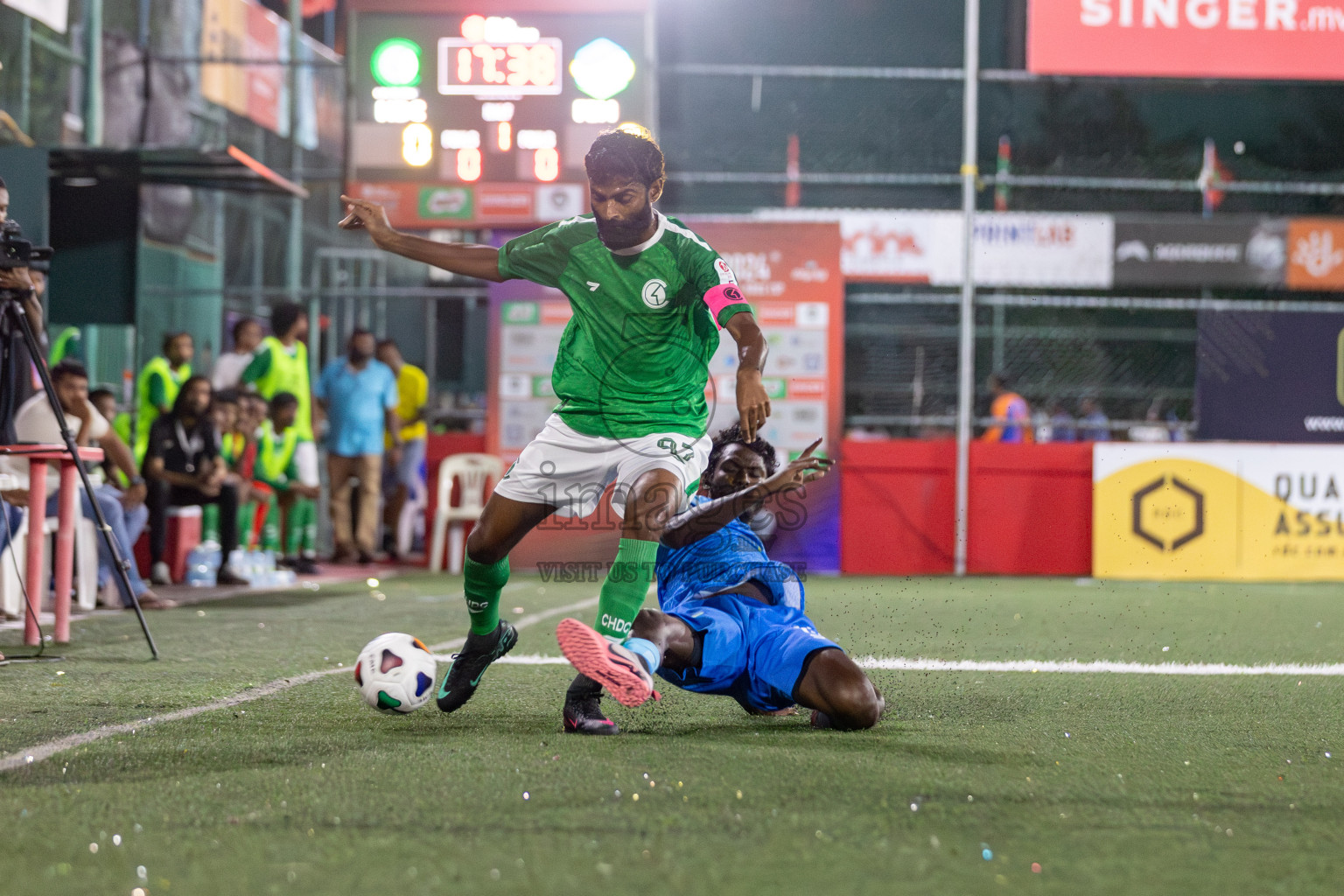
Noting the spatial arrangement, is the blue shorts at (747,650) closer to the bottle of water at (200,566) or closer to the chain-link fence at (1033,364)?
the bottle of water at (200,566)

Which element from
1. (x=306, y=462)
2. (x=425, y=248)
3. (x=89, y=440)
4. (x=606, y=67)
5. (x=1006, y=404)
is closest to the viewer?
(x=425, y=248)

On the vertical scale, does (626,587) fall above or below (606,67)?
below

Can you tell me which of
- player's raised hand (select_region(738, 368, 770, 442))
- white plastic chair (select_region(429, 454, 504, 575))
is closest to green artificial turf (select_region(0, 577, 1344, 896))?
player's raised hand (select_region(738, 368, 770, 442))

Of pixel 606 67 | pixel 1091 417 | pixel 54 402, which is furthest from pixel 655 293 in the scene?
pixel 1091 417

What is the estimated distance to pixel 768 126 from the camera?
1767cm

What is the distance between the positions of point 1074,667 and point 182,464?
20.3 ft

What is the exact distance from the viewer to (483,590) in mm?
4277

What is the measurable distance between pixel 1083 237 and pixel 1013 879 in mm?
11829

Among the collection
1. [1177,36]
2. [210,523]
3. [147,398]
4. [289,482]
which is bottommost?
[210,523]

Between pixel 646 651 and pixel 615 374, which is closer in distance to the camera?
pixel 646 651

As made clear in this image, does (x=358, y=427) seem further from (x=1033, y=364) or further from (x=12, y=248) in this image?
(x=1033, y=364)

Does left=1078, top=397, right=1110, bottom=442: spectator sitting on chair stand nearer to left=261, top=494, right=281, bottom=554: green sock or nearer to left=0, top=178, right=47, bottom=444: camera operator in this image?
left=261, top=494, right=281, bottom=554: green sock

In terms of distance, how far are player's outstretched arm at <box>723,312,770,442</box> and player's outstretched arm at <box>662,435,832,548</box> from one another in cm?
15

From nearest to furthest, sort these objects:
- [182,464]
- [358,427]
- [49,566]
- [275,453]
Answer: [49,566] → [182,464] → [275,453] → [358,427]
